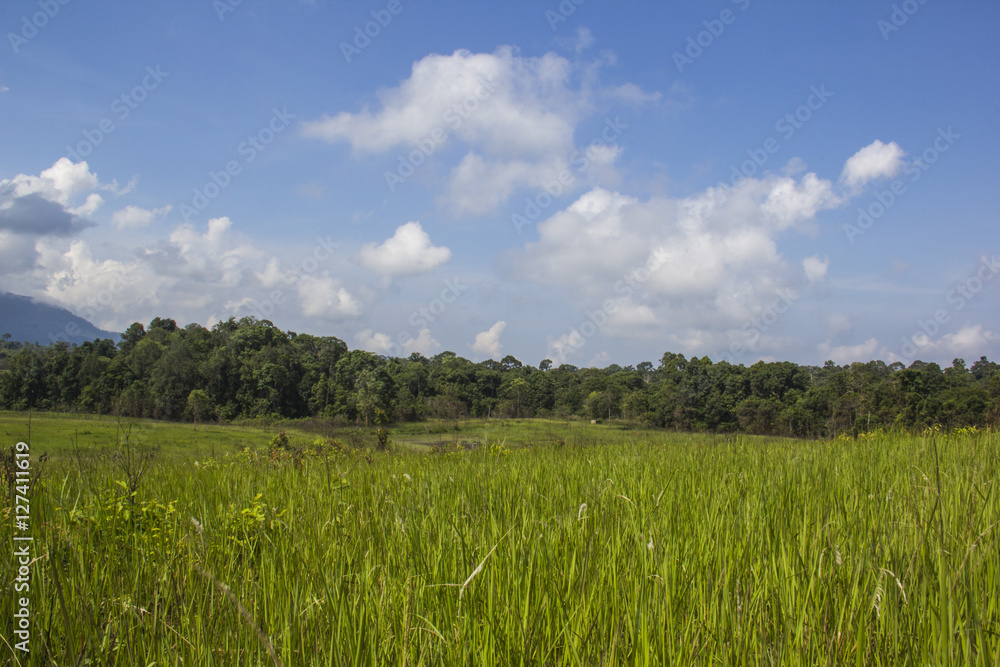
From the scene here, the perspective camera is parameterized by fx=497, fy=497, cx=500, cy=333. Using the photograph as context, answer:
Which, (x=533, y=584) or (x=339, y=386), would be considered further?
(x=339, y=386)

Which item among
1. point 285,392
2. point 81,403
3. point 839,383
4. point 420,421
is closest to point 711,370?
point 839,383

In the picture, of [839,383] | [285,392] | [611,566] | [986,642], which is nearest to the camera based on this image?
[986,642]

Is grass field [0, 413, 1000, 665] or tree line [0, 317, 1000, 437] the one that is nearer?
grass field [0, 413, 1000, 665]

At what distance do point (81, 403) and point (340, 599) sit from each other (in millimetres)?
70366

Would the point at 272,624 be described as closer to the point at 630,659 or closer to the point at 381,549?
the point at 381,549

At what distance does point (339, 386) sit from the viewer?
61.6m

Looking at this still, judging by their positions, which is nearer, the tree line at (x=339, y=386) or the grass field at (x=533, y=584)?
the grass field at (x=533, y=584)

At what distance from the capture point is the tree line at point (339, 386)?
53.0 m

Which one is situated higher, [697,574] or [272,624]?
[697,574]

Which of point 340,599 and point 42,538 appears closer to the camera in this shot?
point 340,599

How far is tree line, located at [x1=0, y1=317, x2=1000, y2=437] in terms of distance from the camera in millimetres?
53031

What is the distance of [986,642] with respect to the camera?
4.72 ft

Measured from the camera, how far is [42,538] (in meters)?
2.51

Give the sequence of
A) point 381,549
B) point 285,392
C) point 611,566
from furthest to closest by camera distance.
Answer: point 285,392 → point 381,549 → point 611,566
